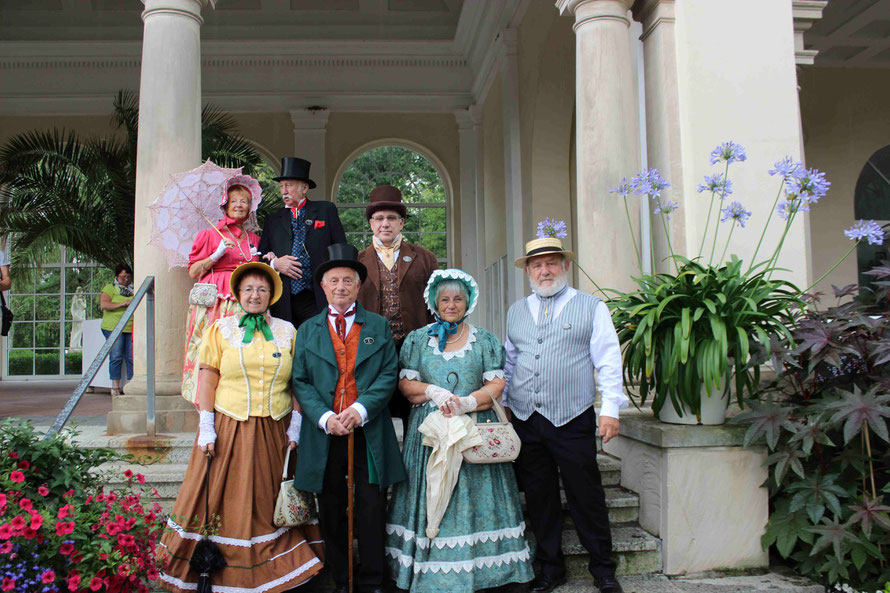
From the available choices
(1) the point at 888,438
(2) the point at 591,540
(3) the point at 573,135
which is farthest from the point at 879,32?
(2) the point at 591,540

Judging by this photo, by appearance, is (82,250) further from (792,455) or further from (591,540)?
(792,455)

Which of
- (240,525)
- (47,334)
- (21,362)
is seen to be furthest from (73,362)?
(240,525)

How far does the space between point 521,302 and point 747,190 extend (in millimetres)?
2069

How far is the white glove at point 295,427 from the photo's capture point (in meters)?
3.44

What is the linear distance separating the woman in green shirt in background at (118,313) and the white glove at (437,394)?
5449 millimetres

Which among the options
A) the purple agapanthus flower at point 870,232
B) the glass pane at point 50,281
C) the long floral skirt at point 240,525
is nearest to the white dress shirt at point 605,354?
the purple agapanthus flower at point 870,232

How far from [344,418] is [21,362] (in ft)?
38.9

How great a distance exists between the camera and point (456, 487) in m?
3.38

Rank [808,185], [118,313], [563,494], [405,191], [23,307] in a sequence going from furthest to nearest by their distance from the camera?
[23,307] → [405,191] → [118,313] → [563,494] → [808,185]

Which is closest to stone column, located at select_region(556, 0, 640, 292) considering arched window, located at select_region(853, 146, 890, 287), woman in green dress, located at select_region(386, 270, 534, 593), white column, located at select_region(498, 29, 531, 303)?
woman in green dress, located at select_region(386, 270, 534, 593)

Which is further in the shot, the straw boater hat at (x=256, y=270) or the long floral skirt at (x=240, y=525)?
the straw boater hat at (x=256, y=270)

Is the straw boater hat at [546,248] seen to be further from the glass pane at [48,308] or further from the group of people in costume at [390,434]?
the glass pane at [48,308]

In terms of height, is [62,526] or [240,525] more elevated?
[62,526]

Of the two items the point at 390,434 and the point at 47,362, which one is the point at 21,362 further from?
the point at 390,434
